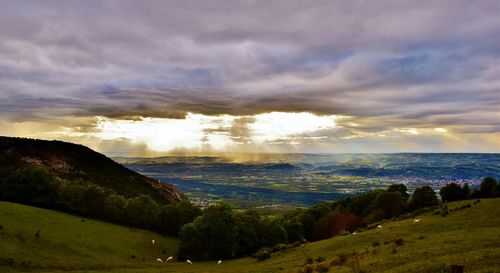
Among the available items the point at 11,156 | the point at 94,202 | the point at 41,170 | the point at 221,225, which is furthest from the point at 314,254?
the point at 11,156

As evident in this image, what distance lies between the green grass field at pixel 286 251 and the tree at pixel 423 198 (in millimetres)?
38704

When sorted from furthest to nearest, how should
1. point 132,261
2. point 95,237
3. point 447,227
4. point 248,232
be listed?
point 248,232
point 95,237
point 132,261
point 447,227

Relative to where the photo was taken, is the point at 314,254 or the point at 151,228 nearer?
the point at 314,254

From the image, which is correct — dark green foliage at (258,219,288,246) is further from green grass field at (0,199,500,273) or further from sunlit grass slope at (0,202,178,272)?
green grass field at (0,199,500,273)

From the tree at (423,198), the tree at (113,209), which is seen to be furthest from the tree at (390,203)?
the tree at (113,209)

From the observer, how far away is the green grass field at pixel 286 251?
113 ft

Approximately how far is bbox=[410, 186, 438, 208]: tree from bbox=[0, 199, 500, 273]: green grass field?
1524 inches

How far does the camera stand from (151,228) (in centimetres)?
11412

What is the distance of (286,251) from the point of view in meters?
68.2

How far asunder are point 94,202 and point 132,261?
4646 centimetres

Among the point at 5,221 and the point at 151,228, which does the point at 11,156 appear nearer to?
the point at 151,228

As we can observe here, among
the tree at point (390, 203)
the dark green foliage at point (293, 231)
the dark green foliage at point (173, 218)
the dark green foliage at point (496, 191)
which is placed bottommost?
the dark green foliage at point (293, 231)

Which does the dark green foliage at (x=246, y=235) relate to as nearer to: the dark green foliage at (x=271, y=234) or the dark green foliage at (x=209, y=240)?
the dark green foliage at (x=271, y=234)

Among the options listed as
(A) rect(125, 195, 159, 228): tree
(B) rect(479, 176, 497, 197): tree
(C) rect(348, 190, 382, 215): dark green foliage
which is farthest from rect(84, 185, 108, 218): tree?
(B) rect(479, 176, 497, 197): tree
